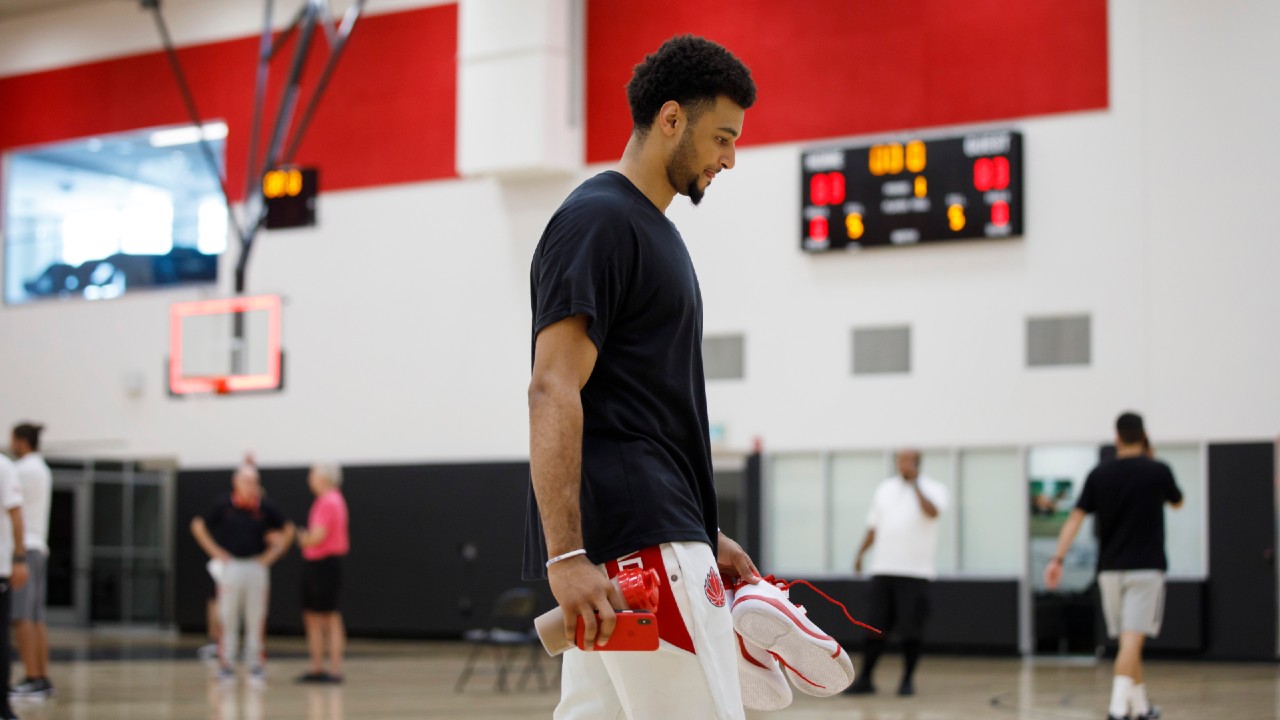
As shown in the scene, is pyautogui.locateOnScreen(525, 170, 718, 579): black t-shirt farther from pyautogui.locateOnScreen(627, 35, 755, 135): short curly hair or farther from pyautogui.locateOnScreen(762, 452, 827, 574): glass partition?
pyautogui.locateOnScreen(762, 452, 827, 574): glass partition

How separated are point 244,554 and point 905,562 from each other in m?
5.49

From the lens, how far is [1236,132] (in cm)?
1511

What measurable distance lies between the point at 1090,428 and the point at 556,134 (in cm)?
728

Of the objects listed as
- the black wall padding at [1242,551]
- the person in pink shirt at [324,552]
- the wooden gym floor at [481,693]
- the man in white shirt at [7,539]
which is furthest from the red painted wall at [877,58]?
the man in white shirt at [7,539]

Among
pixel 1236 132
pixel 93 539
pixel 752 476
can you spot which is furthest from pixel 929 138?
pixel 93 539

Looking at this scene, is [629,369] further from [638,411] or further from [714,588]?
[714,588]

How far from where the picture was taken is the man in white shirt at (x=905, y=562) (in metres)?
11.3

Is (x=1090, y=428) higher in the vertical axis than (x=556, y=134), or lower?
lower

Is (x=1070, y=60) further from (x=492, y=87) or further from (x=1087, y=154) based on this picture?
(x=492, y=87)

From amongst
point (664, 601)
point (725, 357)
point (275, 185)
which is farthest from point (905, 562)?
point (275, 185)

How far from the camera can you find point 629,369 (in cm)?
280

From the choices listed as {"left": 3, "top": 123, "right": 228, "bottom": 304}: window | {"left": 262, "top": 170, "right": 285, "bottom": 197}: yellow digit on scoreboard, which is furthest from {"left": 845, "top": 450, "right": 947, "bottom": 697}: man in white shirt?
{"left": 3, "top": 123, "right": 228, "bottom": 304}: window

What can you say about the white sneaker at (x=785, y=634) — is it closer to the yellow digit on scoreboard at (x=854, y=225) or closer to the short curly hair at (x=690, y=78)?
the short curly hair at (x=690, y=78)

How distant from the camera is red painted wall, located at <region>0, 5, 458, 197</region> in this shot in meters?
19.6
